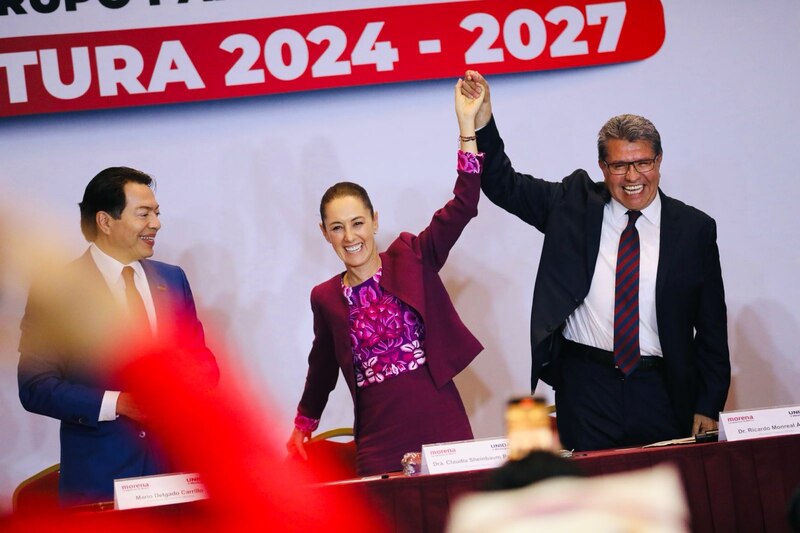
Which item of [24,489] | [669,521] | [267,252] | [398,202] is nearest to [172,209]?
[267,252]

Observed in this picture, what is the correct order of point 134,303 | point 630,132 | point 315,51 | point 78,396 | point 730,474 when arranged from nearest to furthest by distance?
point 730,474, point 78,396, point 630,132, point 134,303, point 315,51

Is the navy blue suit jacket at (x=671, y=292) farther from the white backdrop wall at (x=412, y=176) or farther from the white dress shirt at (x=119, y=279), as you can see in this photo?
the white backdrop wall at (x=412, y=176)

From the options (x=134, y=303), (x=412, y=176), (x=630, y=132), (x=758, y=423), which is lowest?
(x=758, y=423)

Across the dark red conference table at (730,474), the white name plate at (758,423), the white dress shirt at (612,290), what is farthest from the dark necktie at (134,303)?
the white name plate at (758,423)

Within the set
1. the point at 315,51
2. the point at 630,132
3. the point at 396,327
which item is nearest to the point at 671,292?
the point at 630,132

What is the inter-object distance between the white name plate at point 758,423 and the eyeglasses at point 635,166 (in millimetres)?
821

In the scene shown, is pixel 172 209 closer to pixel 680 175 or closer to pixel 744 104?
pixel 680 175

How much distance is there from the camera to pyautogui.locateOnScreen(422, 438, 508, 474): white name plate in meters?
2.57

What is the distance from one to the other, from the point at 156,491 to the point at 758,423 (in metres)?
1.58

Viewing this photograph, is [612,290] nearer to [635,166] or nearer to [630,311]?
[630,311]

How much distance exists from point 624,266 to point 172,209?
7.18ft

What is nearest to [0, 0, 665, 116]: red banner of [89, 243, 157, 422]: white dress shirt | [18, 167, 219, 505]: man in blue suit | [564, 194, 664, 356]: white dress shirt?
[18, 167, 219, 505]: man in blue suit

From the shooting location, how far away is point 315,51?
4.45 metres

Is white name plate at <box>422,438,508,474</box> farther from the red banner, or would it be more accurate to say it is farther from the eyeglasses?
the red banner
